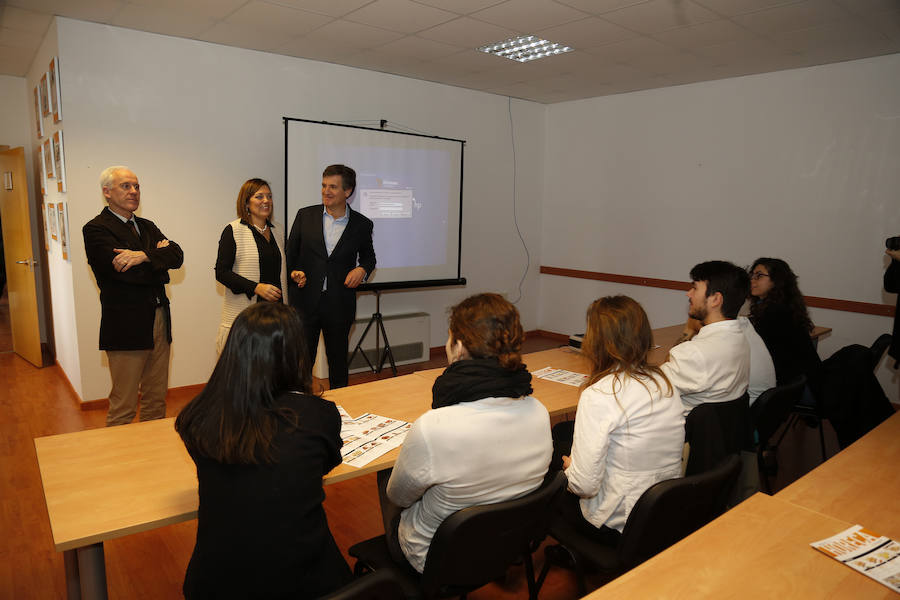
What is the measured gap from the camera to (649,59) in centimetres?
474

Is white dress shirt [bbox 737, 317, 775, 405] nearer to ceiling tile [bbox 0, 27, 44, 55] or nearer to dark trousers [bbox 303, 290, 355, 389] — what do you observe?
dark trousers [bbox 303, 290, 355, 389]

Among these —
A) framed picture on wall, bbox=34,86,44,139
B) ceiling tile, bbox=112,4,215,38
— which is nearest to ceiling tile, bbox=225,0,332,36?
ceiling tile, bbox=112,4,215,38

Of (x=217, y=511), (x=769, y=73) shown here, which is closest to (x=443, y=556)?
(x=217, y=511)

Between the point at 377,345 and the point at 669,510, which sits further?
the point at 377,345

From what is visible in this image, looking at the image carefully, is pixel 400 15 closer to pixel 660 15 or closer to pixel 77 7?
pixel 660 15

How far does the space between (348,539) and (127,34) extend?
150 inches

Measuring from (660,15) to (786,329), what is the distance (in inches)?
83.5

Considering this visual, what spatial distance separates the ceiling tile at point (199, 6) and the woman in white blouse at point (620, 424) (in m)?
3.16

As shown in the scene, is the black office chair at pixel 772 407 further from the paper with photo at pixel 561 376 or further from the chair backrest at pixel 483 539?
the chair backrest at pixel 483 539

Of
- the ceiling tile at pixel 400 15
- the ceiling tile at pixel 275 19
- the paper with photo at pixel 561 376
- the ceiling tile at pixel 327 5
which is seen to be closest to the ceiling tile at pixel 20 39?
the ceiling tile at pixel 275 19

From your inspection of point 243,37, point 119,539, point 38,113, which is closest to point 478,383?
point 119,539

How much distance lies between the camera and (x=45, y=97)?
14.7 feet

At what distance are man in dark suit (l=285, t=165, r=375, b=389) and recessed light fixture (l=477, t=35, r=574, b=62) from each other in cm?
170

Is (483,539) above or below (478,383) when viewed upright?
below
